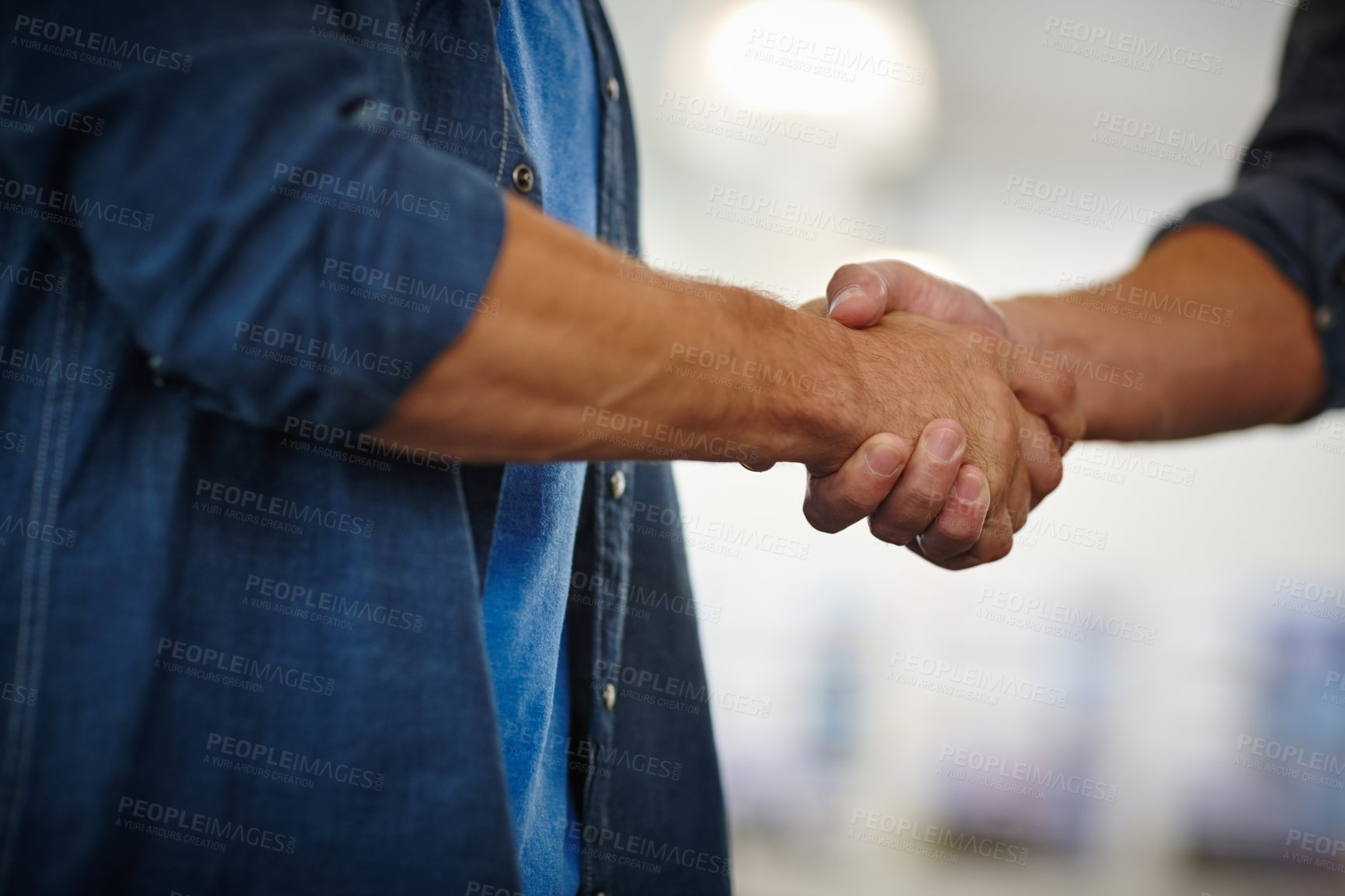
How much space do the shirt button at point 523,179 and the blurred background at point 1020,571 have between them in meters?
1.91

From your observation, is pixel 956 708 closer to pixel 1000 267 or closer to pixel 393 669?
pixel 1000 267

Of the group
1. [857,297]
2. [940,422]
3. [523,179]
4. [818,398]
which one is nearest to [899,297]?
[857,297]

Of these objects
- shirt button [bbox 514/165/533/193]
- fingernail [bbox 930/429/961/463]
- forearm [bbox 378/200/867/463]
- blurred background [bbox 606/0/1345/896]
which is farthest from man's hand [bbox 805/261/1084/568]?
blurred background [bbox 606/0/1345/896]

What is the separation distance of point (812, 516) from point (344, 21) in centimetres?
57

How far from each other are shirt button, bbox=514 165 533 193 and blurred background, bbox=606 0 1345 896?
191cm

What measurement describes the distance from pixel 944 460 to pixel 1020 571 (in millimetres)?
2666

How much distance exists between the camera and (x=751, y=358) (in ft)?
2.04

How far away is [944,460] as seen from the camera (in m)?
0.82

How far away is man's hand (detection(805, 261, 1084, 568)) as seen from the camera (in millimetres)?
815

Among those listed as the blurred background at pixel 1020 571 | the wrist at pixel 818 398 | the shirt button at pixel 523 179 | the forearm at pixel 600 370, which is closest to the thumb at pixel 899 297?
the wrist at pixel 818 398

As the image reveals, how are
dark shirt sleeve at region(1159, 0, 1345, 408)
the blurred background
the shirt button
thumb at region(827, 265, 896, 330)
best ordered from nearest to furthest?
the shirt button
thumb at region(827, 265, 896, 330)
dark shirt sleeve at region(1159, 0, 1345, 408)
the blurred background

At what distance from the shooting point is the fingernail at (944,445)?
818 millimetres

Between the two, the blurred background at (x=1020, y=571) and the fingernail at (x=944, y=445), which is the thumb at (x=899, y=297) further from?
the blurred background at (x=1020, y=571)

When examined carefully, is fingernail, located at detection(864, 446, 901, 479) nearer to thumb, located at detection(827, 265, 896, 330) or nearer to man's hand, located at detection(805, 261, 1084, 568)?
man's hand, located at detection(805, 261, 1084, 568)
